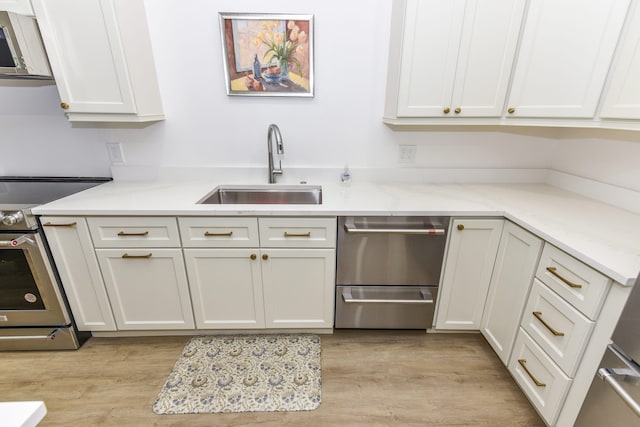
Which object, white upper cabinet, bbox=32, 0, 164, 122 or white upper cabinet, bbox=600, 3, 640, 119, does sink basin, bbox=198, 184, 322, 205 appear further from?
white upper cabinet, bbox=600, 3, 640, 119

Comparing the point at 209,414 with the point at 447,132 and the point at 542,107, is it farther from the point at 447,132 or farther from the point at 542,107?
the point at 542,107

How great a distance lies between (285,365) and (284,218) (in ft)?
2.84

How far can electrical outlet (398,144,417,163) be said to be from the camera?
2.10 m

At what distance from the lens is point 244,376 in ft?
5.44

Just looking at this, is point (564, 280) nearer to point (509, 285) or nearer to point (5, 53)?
point (509, 285)

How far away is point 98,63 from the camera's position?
1.59m

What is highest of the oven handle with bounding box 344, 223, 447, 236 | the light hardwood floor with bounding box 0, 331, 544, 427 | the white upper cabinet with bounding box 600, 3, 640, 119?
the white upper cabinet with bounding box 600, 3, 640, 119

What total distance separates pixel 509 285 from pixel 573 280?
16.2 inches

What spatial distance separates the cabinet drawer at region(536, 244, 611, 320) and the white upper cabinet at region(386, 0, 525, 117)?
0.88m

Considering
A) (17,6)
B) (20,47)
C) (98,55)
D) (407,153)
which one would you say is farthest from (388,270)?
(17,6)

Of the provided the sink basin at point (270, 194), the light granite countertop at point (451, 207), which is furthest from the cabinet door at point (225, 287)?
the sink basin at point (270, 194)

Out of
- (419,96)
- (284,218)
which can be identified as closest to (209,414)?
(284,218)

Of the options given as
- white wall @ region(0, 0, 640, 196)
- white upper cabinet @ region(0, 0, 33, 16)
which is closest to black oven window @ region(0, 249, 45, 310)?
white wall @ region(0, 0, 640, 196)

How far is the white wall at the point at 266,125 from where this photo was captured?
182cm
